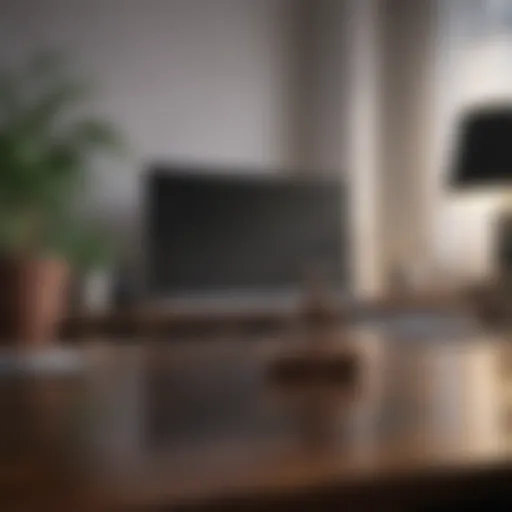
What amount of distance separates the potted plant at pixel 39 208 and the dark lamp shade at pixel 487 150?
260cm

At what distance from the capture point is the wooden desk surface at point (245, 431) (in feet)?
1.78

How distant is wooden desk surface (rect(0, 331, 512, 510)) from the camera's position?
54 cm

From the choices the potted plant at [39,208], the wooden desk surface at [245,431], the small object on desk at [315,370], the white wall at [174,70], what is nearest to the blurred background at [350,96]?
the white wall at [174,70]

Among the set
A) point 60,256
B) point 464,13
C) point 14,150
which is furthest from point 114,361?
point 464,13

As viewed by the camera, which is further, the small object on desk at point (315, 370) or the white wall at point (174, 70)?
the white wall at point (174, 70)

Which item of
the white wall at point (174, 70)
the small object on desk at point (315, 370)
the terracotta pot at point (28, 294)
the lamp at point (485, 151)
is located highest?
the white wall at point (174, 70)

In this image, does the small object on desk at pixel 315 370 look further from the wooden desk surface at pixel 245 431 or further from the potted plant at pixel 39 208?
the potted plant at pixel 39 208

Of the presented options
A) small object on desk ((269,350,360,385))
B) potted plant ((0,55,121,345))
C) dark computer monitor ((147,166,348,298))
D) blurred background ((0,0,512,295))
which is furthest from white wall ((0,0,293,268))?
small object on desk ((269,350,360,385))

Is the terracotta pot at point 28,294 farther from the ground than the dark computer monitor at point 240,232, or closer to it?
closer to it

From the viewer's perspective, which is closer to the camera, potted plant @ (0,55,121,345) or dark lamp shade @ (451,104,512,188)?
potted plant @ (0,55,121,345)

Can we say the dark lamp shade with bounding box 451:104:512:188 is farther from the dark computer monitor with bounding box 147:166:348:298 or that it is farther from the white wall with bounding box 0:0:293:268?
the white wall with bounding box 0:0:293:268

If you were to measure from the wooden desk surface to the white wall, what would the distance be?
8.74ft

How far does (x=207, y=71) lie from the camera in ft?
13.0

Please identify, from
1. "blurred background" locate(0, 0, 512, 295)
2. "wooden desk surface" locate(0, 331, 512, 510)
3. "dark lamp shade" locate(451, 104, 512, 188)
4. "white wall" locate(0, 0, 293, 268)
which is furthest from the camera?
"blurred background" locate(0, 0, 512, 295)
